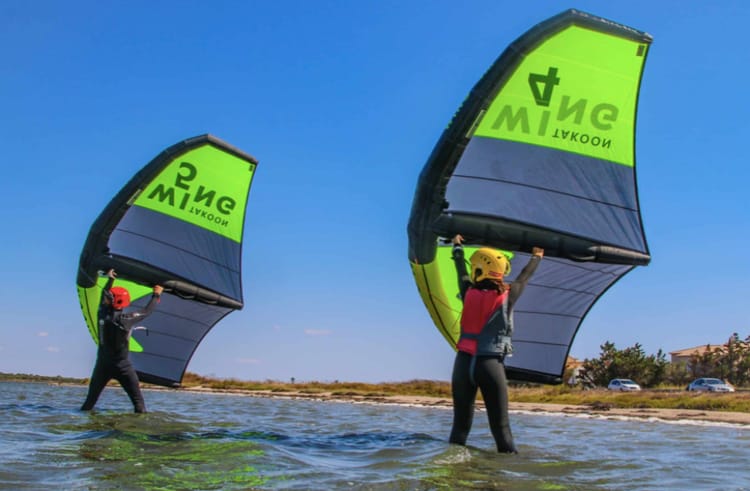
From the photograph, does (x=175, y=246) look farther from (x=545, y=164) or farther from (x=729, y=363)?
(x=729, y=363)

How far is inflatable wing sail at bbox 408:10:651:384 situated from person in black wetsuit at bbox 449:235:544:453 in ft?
4.67

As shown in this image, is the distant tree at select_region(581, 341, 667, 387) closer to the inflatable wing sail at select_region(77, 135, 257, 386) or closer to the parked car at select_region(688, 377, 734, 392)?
the parked car at select_region(688, 377, 734, 392)

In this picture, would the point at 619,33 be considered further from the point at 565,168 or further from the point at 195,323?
the point at 195,323

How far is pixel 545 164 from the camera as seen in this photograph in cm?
860

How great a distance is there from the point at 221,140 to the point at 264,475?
8579 millimetres

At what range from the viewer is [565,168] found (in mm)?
8633

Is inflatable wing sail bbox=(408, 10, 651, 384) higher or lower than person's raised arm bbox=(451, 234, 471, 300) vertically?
higher

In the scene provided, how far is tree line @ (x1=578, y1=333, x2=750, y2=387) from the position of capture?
40656 mm

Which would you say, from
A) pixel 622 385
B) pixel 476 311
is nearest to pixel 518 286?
pixel 476 311

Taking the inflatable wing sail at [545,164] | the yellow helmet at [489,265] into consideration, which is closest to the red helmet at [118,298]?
the inflatable wing sail at [545,164]

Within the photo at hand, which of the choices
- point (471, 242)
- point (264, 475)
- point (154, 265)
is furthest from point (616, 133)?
point (154, 265)

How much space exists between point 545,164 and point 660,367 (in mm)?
36708

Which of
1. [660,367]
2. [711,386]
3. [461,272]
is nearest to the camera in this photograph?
[461,272]

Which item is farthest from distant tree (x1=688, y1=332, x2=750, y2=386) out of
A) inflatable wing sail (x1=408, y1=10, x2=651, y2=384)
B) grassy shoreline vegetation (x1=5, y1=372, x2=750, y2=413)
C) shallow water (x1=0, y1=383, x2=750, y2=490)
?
inflatable wing sail (x1=408, y1=10, x2=651, y2=384)
